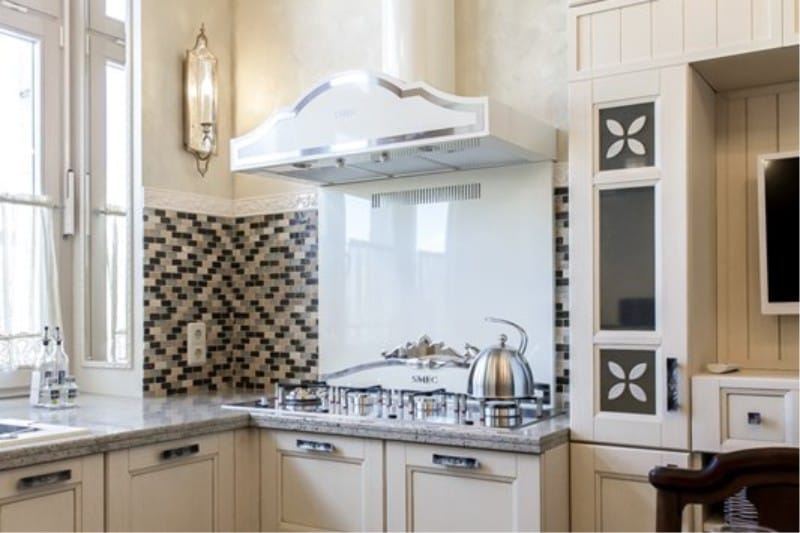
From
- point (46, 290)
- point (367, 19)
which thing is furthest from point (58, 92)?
point (367, 19)

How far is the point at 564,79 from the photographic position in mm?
2848

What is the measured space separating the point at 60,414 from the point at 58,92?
4.67 feet

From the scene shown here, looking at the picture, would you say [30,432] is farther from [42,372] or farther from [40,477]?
[42,372]

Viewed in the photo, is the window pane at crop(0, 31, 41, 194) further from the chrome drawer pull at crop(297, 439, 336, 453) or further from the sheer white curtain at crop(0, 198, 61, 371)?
the chrome drawer pull at crop(297, 439, 336, 453)

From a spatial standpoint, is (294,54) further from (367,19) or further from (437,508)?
(437,508)

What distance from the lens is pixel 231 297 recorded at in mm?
3627

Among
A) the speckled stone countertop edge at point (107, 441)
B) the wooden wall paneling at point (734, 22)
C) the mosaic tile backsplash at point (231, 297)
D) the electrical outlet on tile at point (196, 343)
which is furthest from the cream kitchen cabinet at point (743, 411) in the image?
the electrical outlet on tile at point (196, 343)

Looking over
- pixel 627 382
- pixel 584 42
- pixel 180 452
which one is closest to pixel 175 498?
pixel 180 452

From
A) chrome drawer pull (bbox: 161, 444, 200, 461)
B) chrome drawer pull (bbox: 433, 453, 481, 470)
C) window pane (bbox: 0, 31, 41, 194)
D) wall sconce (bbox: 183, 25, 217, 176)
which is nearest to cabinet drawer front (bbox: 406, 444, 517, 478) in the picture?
chrome drawer pull (bbox: 433, 453, 481, 470)

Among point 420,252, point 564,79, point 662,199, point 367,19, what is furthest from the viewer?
point 367,19

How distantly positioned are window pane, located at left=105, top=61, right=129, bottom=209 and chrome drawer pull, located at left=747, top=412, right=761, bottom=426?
2.51 m

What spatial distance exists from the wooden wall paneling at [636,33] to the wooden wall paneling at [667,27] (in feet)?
0.06

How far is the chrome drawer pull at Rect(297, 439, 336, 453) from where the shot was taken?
8.59ft

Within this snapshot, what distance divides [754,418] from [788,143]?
0.88 m
